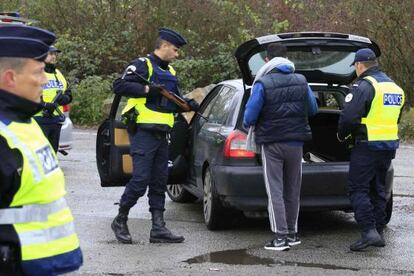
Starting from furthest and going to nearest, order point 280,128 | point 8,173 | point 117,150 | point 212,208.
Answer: point 117,150
point 212,208
point 280,128
point 8,173

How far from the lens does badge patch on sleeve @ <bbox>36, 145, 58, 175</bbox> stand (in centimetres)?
332

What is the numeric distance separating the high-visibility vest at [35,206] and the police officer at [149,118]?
3.76m

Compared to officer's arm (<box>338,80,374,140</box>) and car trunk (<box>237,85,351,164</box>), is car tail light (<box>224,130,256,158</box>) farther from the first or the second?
car trunk (<box>237,85,351,164</box>)

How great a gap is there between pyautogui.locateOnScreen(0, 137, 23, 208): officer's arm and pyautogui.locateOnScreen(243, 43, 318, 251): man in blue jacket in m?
3.86

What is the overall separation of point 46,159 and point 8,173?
0.20 m

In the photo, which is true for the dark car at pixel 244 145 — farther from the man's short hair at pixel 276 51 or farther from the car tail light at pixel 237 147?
the man's short hair at pixel 276 51

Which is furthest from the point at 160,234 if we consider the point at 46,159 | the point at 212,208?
the point at 46,159

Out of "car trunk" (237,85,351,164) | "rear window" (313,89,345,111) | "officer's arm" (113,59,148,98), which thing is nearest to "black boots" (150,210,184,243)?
"officer's arm" (113,59,148,98)

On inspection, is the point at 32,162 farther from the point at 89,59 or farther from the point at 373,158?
the point at 89,59

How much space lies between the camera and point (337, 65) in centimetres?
796

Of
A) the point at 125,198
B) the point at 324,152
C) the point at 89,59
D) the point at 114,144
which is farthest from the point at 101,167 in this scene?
the point at 89,59

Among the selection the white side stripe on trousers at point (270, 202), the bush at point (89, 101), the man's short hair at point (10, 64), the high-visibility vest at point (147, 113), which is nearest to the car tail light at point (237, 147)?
the white side stripe on trousers at point (270, 202)

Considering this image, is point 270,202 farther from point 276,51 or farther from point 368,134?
point 276,51

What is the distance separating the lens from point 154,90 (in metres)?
7.14
